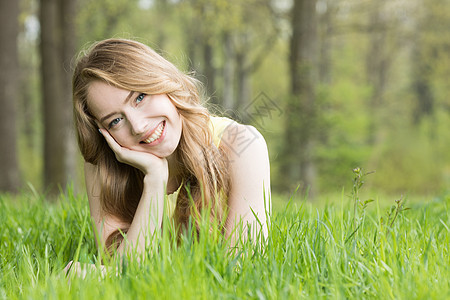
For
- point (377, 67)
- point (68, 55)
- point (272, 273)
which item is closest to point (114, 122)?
point (272, 273)

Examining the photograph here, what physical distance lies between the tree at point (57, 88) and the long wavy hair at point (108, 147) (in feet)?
19.7

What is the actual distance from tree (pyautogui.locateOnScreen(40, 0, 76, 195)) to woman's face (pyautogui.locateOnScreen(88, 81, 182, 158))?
20.6ft

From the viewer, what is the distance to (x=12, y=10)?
829 centimetres

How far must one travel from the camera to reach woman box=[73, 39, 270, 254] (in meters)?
2.29

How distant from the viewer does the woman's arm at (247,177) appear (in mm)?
2354

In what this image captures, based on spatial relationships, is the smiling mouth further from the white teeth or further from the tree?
the tree

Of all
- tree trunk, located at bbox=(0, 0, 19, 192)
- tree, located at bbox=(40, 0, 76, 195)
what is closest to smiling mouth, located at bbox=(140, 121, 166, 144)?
tree, located at bbox=(40, 0, 76, 195)

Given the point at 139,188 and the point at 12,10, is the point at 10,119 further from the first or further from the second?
the point at 139,188

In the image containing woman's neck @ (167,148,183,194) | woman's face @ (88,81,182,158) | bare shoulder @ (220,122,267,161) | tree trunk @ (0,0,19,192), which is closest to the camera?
woman's face @ (88,81,182,158)

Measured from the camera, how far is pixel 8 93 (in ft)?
28.0

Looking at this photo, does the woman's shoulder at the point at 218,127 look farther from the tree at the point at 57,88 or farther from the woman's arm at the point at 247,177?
the tree at the point at 57,88

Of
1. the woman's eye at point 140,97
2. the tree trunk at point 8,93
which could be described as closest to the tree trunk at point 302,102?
the tree trunk at point 8,93

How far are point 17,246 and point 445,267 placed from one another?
74.6 inches

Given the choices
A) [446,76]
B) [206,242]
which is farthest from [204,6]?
[446,76]
